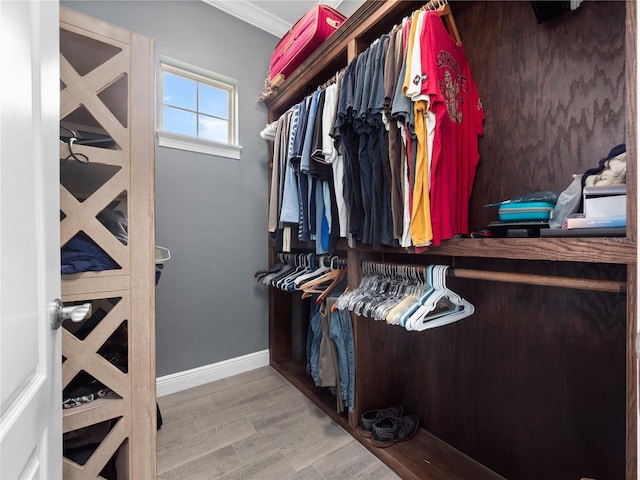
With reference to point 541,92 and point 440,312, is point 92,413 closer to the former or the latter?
point 440,312

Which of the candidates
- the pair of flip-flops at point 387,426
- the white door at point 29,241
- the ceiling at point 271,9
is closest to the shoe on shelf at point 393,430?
the pair of flip-flops at point 387,426

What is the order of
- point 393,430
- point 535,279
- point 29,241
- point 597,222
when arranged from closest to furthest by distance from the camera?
point 29,241 < point 597,222 < point 535,279 < point 393,430

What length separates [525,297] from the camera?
3.83ft

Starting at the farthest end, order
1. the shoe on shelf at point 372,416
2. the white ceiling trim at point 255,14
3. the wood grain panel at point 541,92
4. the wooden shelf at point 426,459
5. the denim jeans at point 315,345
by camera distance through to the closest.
→ the white ceiling trim at point 255,14
the denim jeans at point 315,345
the shoe on shelf at point 372,416
the wooden shelf at point 426,459
the wood grain panel at point 541,92

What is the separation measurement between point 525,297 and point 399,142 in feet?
2.75

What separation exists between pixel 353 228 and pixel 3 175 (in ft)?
3.54

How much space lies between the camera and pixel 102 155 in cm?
93

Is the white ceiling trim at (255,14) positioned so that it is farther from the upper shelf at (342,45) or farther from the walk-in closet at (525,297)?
the walk-in closet at (525,297)

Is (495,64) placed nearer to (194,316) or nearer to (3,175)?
(3,175)

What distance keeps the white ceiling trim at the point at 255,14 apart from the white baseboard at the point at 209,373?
8.88 ft

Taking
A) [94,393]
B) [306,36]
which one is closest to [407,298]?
[94,393]

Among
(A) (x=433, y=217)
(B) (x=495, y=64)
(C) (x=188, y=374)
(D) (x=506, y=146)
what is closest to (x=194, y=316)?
(C) (x=188, y=374)

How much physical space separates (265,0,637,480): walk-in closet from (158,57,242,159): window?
3.39 ft

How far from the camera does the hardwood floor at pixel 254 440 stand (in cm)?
129
